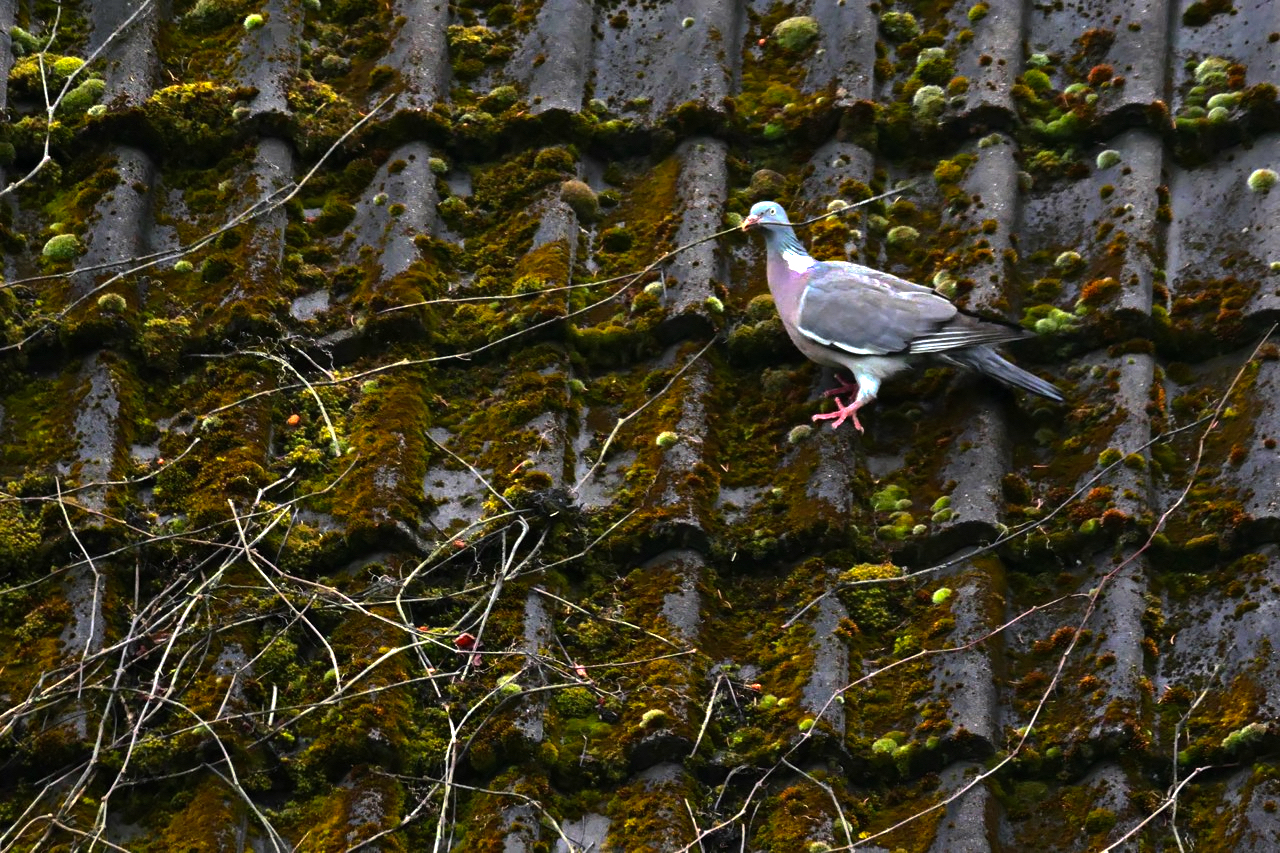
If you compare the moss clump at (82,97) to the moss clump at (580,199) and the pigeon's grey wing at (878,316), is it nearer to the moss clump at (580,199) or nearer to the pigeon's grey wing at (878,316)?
the moss clump at (580,199)

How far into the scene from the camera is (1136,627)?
107 inches

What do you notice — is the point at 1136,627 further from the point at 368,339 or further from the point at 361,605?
Result: the point at 368,339

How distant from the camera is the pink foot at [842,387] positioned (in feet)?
11.0

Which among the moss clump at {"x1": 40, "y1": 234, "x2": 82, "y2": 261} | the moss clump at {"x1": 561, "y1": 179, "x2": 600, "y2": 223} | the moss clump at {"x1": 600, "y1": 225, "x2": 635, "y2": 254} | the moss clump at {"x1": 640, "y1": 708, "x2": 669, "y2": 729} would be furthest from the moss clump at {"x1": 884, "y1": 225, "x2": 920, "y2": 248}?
the moss clump at {"x1": 40, "y1": 234, "x2": 82, "y2": 261}

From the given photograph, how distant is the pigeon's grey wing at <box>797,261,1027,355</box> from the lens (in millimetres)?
3338

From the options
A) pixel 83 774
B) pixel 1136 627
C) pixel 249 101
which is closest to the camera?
pixel 83 774

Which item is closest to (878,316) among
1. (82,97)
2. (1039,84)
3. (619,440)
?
(619,440)

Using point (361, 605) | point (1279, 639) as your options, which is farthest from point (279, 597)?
point (1279, 639)

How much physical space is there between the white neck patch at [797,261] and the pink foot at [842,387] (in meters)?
0.26

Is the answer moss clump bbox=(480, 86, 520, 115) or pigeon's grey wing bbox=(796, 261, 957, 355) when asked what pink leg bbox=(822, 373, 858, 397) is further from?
moss clump bbox=(480, 86, 520, 115)

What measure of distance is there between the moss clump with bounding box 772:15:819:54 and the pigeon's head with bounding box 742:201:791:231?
0.72 m

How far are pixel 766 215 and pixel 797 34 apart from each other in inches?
32.1

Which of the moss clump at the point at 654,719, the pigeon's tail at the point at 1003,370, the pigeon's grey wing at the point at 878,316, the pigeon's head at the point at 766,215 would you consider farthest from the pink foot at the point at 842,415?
the moss clump at the point at 654,719

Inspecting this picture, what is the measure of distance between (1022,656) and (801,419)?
784 mm
